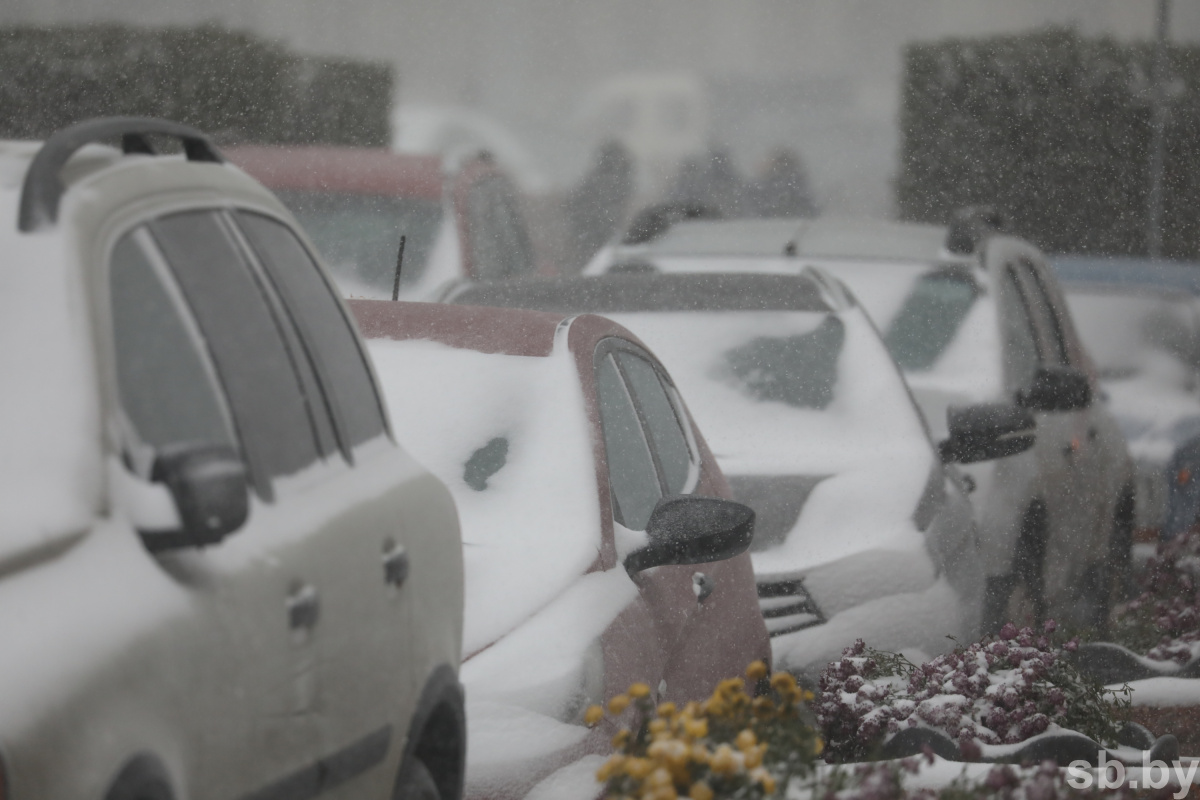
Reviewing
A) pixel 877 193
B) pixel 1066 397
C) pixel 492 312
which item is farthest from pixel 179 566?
pixel 877 193

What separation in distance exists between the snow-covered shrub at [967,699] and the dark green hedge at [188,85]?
740 centimetres

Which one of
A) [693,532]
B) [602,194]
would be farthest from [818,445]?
[602,194]

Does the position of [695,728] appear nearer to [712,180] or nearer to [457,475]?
[457,475]

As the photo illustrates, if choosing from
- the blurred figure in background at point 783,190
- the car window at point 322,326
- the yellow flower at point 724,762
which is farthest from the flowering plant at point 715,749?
the blurred figure in background at point 783,190

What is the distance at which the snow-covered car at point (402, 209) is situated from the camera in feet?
25.9

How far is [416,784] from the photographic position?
2.95 m

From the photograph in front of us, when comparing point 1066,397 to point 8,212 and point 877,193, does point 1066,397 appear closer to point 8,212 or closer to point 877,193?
point 8,212

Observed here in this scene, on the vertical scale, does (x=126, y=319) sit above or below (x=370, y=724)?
above

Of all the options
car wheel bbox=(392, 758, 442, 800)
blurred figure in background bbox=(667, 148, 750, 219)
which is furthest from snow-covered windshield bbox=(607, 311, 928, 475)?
blurred figure in background bbox=(667, 148, 750, 219)

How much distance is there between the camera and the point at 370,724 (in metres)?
2.69

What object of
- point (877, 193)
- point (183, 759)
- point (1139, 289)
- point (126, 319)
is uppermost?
point (126, 319)

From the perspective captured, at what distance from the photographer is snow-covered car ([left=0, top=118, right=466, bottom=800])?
1.93 meters

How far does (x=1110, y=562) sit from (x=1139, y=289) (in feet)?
→ 14.1

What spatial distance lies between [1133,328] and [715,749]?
945cm
